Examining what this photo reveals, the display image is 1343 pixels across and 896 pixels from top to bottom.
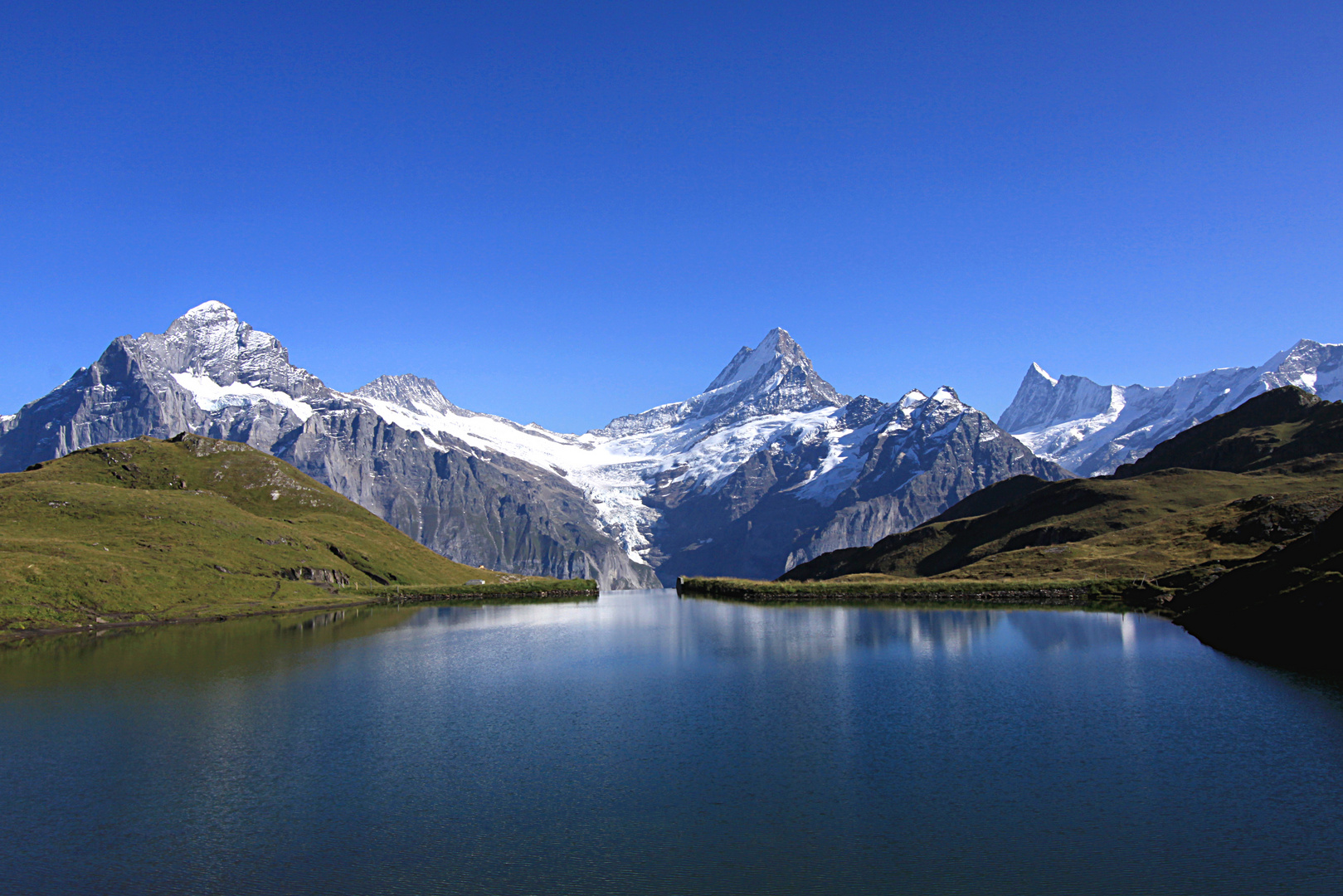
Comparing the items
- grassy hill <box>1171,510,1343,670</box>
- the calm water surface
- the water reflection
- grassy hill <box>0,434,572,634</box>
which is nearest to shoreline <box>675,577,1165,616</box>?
the water reflection

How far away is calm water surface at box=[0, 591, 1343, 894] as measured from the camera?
31656mm

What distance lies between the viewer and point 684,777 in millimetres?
43031

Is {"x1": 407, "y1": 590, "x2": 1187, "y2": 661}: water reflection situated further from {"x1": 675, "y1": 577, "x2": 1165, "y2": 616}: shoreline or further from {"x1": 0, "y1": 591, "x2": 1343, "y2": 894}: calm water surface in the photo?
{"x1": 675, "y1": 577, "x2": 1165, "y2": 616}: shoreline

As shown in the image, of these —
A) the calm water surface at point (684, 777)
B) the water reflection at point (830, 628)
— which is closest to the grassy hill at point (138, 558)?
the water reflection at point (830, 628)

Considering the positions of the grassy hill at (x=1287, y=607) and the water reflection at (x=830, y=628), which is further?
the water reflection at (x=830, y=628)

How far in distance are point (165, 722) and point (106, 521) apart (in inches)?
4882

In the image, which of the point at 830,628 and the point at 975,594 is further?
the point at 975,594

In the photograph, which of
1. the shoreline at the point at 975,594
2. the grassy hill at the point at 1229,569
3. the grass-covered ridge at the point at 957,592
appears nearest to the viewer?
the grassy hill at the point at 1229,569

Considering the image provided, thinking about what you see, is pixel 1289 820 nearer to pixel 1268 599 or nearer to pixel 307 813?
pixel 307 813

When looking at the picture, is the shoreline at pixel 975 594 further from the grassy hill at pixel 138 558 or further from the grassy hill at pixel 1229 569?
the grassy hill at pixel 138 558

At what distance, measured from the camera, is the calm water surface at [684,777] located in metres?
31.7

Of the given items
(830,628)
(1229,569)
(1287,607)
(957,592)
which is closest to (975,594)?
(957,592)

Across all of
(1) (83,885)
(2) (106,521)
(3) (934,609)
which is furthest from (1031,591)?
(2) (106,521)

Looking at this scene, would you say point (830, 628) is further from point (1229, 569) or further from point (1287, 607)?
point (1229, 569)
